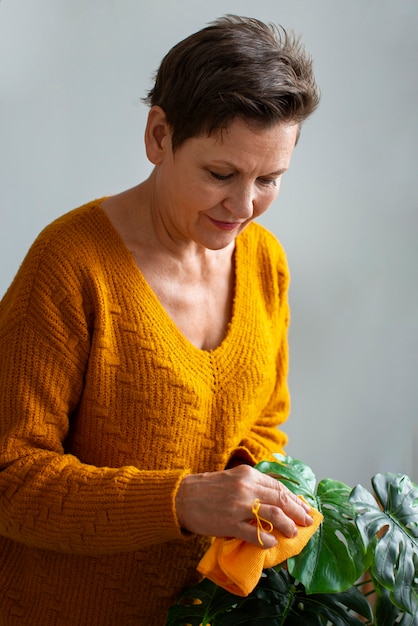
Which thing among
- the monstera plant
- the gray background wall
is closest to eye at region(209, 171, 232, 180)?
the monstera plant

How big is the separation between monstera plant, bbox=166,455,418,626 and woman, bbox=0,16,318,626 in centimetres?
7

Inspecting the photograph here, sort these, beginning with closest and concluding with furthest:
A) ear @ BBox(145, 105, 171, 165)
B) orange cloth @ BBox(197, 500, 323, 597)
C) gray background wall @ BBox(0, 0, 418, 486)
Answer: orange cloth @ BBox(197, 500, 323, 597), ear @ BBox(145, 105, 171, 165), gray background wall @ BBox(0, 0, 418, 486)

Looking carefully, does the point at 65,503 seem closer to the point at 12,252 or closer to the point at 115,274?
the point at 115,274

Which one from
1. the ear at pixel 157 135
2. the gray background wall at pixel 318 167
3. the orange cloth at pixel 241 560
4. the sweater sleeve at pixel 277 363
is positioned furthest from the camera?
the gray background wall at pixel 318 167

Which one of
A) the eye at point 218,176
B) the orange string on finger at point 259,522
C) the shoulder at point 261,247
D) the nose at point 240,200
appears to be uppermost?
the eye at point 218,176

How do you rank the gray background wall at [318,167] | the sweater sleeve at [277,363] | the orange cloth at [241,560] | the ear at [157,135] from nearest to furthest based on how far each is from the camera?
1. the orange cloth at [241,560]
2. the ear at [157,135]
3. the sweater sleeve at [277,363]
4. the gray background wall at [318,167]

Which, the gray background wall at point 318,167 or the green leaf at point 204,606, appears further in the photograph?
the gray background wall at point 318,167

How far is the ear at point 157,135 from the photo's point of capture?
1.15 m

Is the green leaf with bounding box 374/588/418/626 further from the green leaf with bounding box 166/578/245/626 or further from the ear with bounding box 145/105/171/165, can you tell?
the ear with bounding box 145/105/171/165

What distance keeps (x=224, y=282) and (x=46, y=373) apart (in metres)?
0.38

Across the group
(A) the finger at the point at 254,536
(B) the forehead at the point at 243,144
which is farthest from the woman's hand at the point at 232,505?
(B) the forehead at the point at 243,144

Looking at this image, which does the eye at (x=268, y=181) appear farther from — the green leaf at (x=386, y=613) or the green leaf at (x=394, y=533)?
the green leaf at (x=386, y=613)

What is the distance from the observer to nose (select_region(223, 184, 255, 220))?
→ 1136 millimetres

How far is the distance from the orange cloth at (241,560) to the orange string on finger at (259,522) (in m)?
0.02
